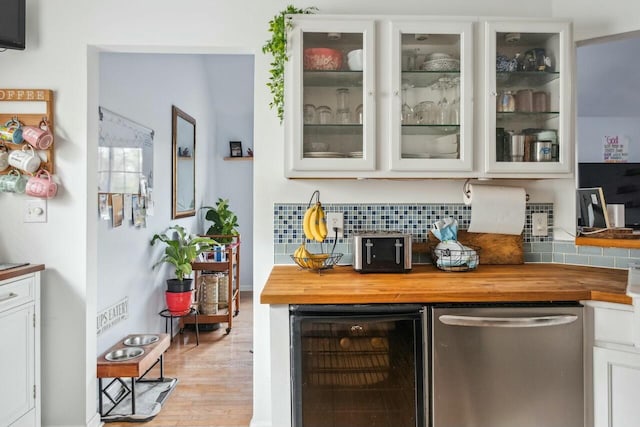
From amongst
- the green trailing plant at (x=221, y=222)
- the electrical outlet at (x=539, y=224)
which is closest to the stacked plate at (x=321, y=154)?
the electrical outlet at (x=539, y=224)

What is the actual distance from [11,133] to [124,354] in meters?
1.40

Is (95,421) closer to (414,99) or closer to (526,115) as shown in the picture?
(414,99)

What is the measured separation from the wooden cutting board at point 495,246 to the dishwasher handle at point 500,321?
619 millimetres

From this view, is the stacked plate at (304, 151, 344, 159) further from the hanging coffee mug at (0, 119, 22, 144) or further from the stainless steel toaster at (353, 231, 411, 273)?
the hanging coffee mug at (0, 119, 22, 144)

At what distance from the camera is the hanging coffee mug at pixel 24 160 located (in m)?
1.94

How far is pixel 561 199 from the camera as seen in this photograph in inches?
85.7

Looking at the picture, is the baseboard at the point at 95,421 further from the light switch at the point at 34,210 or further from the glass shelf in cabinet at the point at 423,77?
the glass shelf in cabinet at the point at 423,77

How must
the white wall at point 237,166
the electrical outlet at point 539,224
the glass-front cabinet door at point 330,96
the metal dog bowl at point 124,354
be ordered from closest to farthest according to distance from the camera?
the glass-front cabinet door at point 330,96 < the electrical outlet at point 539,224 < the metal dog bowl at point 124,354 < the white wall at point 237,166

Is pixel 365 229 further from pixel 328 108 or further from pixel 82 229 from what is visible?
pixel 82 229

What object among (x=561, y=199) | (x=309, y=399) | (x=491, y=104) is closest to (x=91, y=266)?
(x=309, y=399)

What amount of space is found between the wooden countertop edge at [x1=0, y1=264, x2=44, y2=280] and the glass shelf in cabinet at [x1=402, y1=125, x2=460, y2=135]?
1882mm

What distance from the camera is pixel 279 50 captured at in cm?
186

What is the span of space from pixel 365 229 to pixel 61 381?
5.78ft

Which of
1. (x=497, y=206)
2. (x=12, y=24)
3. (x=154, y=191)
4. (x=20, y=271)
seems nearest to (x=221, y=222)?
(x=154, y=191)
